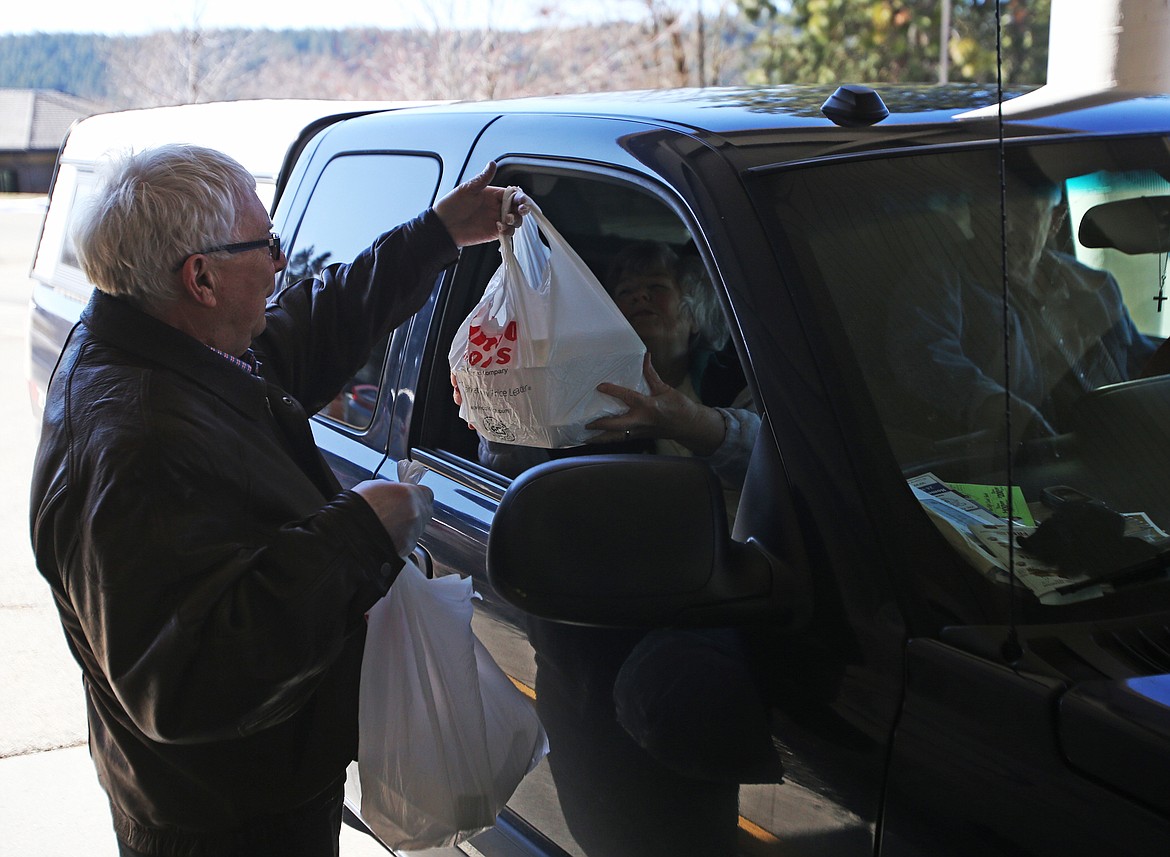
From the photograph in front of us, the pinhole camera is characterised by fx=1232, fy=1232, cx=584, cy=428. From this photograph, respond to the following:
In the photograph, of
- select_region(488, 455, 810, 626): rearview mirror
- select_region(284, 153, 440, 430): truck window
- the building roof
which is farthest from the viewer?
the building roof

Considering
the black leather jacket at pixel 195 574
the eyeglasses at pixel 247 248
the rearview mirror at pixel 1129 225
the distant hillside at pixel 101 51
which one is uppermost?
the distant hillside at pixel 101 51

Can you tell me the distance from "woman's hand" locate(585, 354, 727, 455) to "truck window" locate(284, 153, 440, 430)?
2.19 ft

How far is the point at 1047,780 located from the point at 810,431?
20.3 inches

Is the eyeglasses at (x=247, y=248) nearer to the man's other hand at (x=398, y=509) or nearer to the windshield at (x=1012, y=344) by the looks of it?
the man's other hand at (x=398, y=509)

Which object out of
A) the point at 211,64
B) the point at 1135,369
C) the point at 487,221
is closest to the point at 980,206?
the point at 1135,369

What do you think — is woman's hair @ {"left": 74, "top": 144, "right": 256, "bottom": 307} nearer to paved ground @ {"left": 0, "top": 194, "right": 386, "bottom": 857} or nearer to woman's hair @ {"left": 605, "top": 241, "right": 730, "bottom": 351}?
woman's hair @ {"left": 605, "top": 241, "right": 730, "bottom": 351}

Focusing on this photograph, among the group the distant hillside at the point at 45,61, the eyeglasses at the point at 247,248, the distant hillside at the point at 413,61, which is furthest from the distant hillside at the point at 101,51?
the eyeglasses at the point at 247,248

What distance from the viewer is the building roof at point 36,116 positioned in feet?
171

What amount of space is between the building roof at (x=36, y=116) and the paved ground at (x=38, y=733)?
166ft

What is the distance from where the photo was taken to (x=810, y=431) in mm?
1587

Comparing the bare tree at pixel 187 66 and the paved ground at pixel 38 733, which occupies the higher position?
the bare tree at pixel 187 66

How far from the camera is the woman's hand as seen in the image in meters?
2.14

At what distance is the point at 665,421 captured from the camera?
2.17 metres

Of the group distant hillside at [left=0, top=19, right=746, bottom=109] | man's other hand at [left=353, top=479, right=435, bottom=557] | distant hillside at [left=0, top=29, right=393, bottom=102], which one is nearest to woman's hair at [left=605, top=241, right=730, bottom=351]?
man's other hand at [left=353, top=479, right=435, bottom=557]
